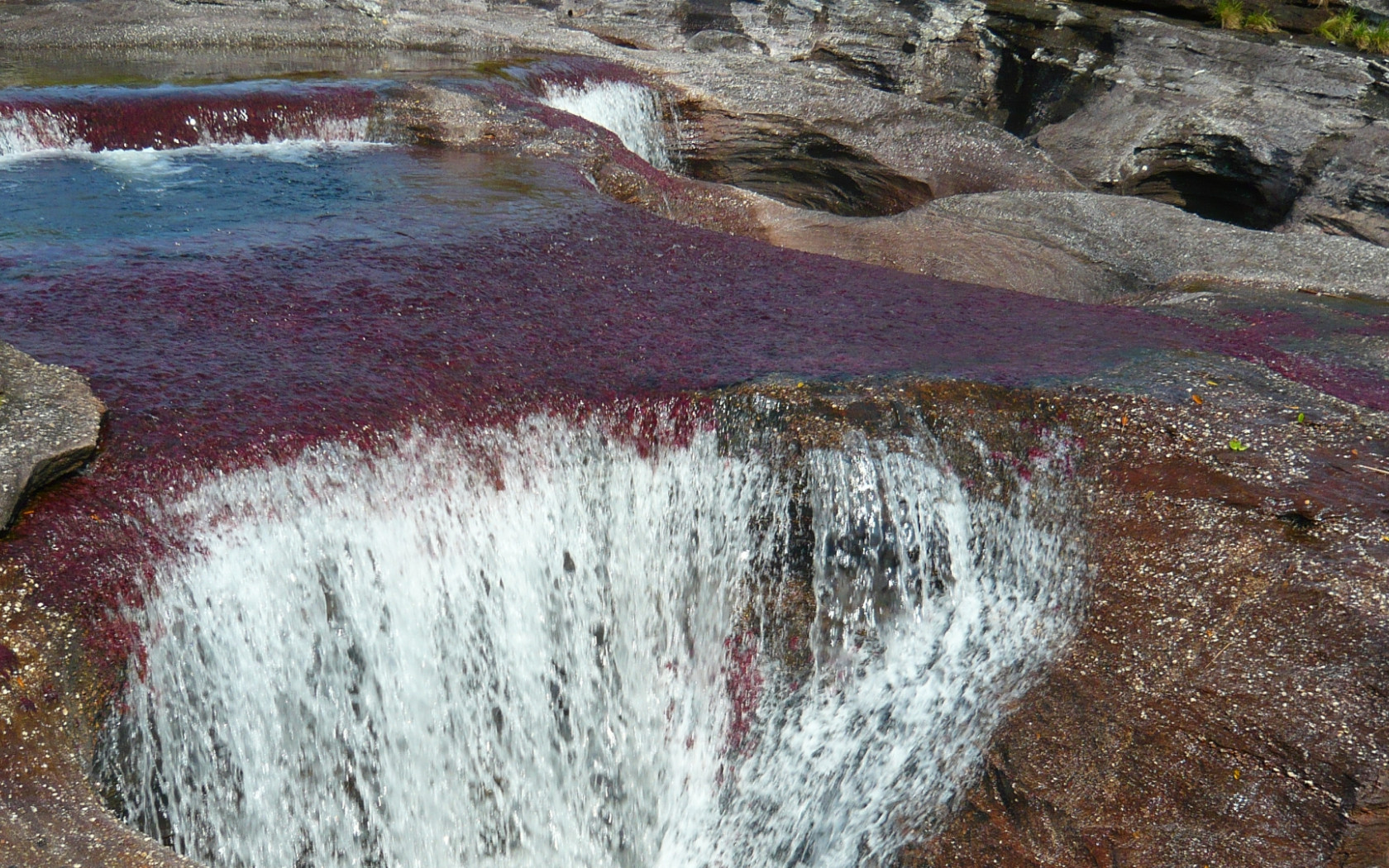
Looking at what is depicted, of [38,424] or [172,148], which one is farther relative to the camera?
[172,148]

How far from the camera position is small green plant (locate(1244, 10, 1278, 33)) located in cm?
1505

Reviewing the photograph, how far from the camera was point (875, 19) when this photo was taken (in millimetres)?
17062

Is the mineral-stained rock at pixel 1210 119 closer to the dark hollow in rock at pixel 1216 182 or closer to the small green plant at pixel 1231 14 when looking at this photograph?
the dark hollow in rock at pixel 1216 182

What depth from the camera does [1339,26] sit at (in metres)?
14.8

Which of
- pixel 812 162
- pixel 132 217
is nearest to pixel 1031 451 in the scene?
pixel 132 217

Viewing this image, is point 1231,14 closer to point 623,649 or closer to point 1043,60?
point 1043,60

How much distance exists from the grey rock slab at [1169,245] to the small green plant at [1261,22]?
271 inches

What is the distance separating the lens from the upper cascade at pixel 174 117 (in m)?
9.43

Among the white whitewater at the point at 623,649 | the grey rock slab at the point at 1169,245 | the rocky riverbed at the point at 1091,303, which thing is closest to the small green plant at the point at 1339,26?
the rocky riverbed at the point at 1091,303

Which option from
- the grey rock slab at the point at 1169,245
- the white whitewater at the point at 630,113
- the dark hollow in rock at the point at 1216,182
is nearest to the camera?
the grey rock slab at the point at 1169,245

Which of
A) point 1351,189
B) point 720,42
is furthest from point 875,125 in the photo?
point 720,42

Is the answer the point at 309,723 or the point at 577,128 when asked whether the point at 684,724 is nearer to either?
the point at 309,723

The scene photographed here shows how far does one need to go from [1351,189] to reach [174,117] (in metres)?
12.7

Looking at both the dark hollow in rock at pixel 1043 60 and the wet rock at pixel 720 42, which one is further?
the wet rock at pixel 720 42
